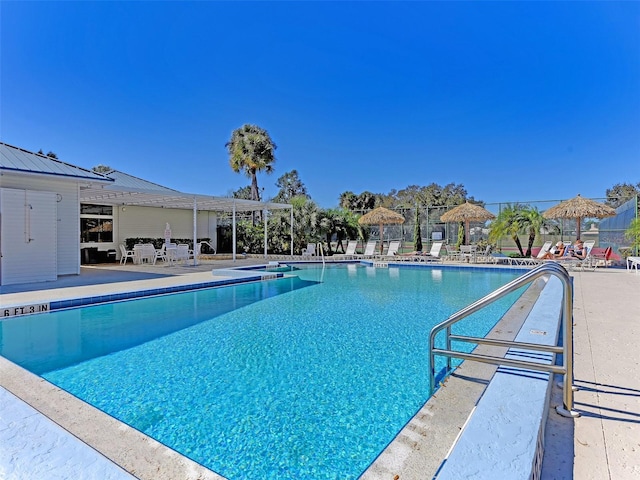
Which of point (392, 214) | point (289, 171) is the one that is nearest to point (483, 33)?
point (392, 214)

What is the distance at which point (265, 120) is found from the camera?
24750 millimetres

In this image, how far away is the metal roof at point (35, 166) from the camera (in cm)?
876

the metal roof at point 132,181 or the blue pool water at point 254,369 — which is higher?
Answer: the metal roof at point 132,181

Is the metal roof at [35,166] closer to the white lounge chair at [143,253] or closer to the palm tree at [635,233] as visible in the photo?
the white lounge chair at [143,253]

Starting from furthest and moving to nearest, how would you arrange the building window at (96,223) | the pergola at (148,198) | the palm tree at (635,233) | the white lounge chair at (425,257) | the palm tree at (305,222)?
the palm tree at (305,222)
the white lounge chair at (425,257)
the building window at (96,223)
the pergola at (148,198)
the palm tree at (635,233)

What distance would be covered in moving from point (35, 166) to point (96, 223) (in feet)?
23.5

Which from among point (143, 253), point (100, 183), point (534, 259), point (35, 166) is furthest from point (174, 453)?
point (534, 259)

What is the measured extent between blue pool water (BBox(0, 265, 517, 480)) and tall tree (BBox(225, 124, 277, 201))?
16.1 metres

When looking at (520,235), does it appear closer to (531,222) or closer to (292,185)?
(531,222)

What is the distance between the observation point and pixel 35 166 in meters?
9.36

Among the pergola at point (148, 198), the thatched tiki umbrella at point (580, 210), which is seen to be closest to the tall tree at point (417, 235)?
the thatched tiki umbrella at point (580, 210)

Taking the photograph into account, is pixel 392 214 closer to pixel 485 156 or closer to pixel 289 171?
pixel 485 156

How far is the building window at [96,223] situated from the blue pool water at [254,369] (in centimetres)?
1004

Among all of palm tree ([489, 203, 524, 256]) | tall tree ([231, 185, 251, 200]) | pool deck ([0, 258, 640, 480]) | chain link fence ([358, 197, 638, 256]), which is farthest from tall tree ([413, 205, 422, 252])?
tall tree ([231, 185, 251, 200])
